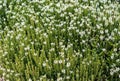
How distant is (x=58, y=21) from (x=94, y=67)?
1.42 meters

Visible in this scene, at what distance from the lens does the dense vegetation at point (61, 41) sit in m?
4.99

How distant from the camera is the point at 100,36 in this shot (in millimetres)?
5449

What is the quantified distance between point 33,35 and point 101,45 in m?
1.25

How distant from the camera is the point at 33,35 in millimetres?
5703

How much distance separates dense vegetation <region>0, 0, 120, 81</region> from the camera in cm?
499

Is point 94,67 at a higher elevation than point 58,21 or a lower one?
lower

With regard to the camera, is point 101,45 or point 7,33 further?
point 7,33

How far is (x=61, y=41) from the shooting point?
5512 mm

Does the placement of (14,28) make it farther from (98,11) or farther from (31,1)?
(98,11)

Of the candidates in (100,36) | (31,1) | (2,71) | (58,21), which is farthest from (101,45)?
(31,1)

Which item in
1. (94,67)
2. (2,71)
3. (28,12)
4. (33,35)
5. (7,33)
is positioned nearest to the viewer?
(94,67)

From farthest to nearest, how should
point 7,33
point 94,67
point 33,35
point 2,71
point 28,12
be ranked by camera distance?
point 28,12 < point 7,33 < point 33,35 < point 2,71 < point 94,67

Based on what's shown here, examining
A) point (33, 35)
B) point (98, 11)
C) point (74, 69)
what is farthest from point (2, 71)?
point (98, 11)

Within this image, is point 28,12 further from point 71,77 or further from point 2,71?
point 71,77
